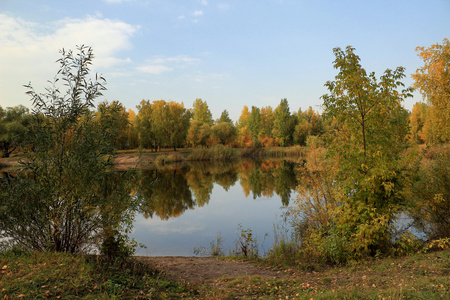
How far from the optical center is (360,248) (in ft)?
27.7

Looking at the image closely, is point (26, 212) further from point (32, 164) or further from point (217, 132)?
point (217, 132)

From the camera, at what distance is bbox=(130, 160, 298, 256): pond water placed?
13.7 meters

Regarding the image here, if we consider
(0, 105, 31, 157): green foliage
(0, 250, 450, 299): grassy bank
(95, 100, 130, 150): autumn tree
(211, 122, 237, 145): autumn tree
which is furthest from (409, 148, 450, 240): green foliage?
(211, 122, 237, 145): autumn tree

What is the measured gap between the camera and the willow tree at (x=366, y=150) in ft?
26.5

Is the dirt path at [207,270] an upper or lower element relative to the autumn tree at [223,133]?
lower

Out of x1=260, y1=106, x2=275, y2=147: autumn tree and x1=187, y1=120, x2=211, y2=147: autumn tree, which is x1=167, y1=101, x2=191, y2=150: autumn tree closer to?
x1=187, y1=120, x2=211, y2=147: autumn tree

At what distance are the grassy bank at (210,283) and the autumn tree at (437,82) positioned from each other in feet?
39.6

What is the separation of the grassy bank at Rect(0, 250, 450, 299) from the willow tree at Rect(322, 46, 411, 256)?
1.09 metres

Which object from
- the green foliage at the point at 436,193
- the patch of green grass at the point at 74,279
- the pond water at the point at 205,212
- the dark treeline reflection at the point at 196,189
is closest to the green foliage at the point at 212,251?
the pond water at the point at 205,212

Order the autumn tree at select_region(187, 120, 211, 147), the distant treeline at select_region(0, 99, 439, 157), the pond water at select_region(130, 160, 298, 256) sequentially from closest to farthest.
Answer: the pond water at select_region(130, 160, 298, 256)
the distant treeline at select_region(0, 99, 439, 157)
the autumn tree at select_region(187, 120, 211, 147)

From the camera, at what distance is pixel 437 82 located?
16672 mm

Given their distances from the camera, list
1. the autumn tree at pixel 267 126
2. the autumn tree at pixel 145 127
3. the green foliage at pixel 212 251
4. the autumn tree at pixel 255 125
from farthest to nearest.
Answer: the autumn tree at pixel 255 125 → the autumn tree at pixel 267 126 → the autumn tree at pixel 145 127 → the green foliage at pixel 212 251

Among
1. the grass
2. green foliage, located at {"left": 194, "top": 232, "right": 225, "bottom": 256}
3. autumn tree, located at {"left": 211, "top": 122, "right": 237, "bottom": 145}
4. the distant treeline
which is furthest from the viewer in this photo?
autumn tree, located at {"left": 211, "top": 122, "right": 237, "bottom": 145}

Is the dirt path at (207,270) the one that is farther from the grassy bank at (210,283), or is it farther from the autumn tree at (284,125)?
the autumn tree at (284,125)
